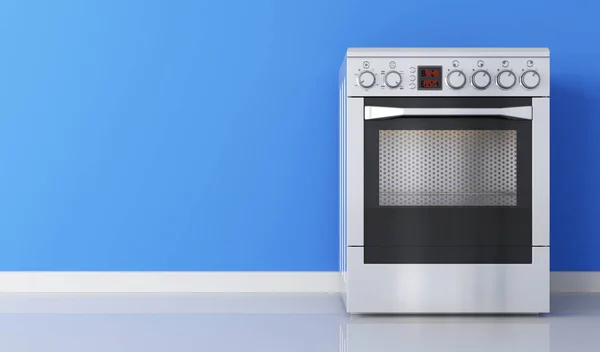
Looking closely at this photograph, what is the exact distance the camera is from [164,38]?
334 cm

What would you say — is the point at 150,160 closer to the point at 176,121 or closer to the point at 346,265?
the point at 176,121

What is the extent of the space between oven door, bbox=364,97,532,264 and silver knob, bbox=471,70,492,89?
0.05 meters

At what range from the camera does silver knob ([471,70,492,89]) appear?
2754mm

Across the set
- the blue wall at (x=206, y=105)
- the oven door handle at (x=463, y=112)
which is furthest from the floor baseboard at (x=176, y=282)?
the oven door handle at (x=463, y=112)

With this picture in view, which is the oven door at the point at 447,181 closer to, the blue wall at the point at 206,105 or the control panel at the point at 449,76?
the control panel at the point at 449,76

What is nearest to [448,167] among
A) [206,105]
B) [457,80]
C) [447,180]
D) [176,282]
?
[447,180]

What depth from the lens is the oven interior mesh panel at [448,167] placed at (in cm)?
281

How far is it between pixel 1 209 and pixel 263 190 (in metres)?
1.16

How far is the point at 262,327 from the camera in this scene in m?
2.64

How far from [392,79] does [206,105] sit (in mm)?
947

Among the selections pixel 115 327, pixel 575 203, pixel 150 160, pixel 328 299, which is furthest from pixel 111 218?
pixel 575 203

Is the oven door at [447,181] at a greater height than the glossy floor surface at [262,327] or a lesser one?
greater

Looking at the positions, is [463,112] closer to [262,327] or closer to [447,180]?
[447,180]

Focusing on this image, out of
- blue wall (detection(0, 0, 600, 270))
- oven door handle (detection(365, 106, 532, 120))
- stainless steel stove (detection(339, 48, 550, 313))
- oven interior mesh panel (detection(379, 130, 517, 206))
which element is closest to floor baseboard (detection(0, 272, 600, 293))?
blue wall (detection(0, 0, 600, 270))
